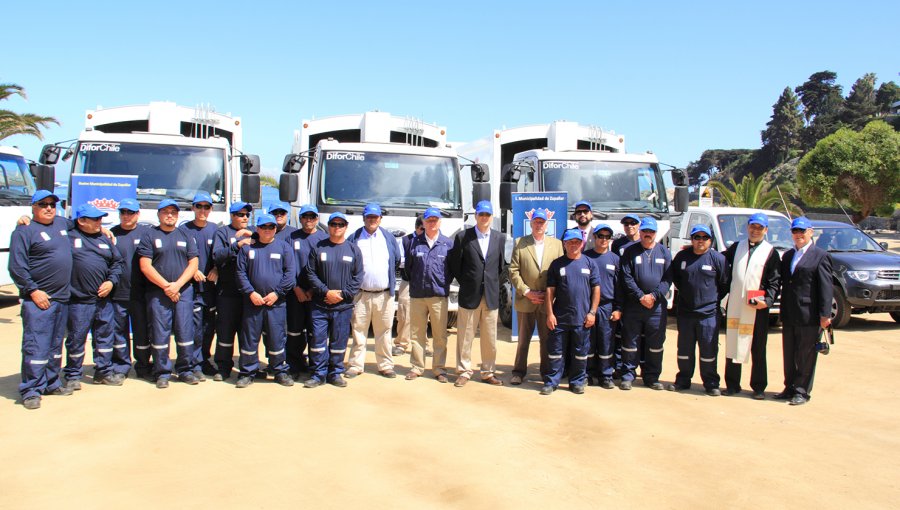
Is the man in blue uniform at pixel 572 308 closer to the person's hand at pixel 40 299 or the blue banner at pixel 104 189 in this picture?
the person's hand at pixel 40 299

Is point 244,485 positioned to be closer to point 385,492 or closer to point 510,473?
point 385,492

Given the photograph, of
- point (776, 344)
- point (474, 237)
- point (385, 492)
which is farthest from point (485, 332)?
point (776, 344)

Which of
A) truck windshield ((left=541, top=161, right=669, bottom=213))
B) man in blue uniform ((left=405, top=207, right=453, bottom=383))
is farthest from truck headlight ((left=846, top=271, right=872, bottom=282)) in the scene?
man in blue uniform ((left=405, top=207, right=453, bottom=383))

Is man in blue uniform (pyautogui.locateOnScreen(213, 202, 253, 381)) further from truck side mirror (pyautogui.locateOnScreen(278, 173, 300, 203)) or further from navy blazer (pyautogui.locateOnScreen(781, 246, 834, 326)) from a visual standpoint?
navy blazer (pyautogui.locateOnScreen(781, 246, 834, 326))

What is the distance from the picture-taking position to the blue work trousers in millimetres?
6289

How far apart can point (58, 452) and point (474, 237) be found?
13.9 ft

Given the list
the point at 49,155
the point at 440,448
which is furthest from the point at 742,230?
the point at 49,155

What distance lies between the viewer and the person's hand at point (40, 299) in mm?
6242

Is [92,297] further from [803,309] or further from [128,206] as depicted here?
[803,309]

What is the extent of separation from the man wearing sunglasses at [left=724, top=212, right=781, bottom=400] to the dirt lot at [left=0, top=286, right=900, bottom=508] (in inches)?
14.3

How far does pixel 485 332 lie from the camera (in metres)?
7.49

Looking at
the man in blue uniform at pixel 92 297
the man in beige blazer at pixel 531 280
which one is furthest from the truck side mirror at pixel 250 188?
the man in beige blazer at pixel 531 280

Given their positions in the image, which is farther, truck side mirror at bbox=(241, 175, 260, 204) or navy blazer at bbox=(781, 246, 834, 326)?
truck side mirror at bbox=(241, 175, 260, 204)

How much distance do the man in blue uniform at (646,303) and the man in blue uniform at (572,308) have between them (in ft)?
1.33
